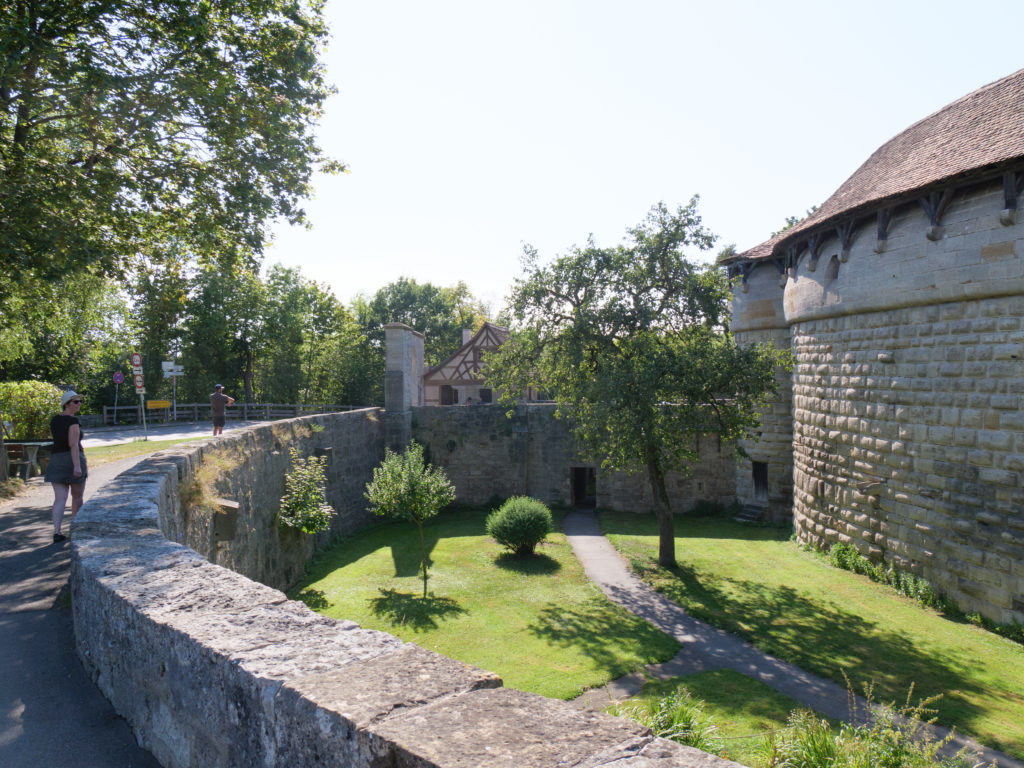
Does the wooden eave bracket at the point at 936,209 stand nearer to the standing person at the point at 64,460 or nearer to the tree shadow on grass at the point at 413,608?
the tree shadow on grass at the point at 413,608

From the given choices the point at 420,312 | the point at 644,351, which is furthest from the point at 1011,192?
the point at 420,312

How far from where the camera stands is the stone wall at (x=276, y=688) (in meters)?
1.90

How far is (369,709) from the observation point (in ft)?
6.61

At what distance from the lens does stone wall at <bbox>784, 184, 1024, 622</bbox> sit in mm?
9625

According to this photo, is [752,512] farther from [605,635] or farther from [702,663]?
[702,663]

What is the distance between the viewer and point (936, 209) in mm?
10453

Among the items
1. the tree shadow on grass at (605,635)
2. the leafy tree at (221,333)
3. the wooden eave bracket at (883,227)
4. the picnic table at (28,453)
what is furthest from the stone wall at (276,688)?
the leafy tree at (221,333)

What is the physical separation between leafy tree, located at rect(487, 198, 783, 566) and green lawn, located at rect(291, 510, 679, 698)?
315 centimetres

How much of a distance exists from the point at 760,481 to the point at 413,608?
11663 mm

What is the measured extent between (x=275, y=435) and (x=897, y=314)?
12.0m

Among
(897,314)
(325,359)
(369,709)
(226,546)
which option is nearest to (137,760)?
(369,709)

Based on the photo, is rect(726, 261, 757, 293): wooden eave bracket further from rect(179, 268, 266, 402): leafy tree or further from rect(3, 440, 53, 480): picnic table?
rect(179, 268, 266, 402): leafy tree

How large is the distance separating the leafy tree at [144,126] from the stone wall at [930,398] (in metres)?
11.0

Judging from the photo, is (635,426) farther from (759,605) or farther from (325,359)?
(325,359)
